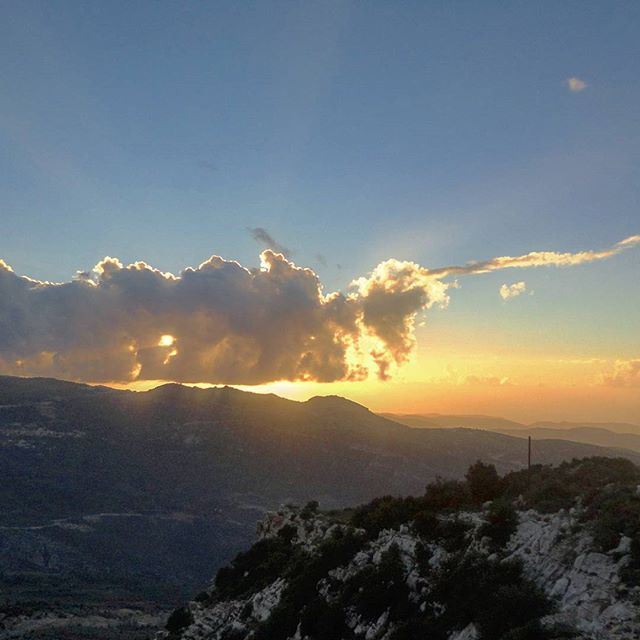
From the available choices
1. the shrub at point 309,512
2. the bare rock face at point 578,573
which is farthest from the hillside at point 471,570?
the shrub at point 309,512

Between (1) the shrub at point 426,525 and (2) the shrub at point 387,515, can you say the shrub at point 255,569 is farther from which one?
(1) the shrub at point 426,525

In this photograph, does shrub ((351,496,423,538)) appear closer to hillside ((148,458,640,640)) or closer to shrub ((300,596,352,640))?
hillside ((148,458,640,640))

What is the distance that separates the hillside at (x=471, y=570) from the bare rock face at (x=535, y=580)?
6cm

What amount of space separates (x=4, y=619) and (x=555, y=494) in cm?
7330

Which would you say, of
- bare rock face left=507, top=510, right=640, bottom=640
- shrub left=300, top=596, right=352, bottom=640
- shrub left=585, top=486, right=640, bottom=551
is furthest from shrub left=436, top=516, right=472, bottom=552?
shrub left=300, top=596, right=352, bottom=640

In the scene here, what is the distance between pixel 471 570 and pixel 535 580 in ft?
10.9

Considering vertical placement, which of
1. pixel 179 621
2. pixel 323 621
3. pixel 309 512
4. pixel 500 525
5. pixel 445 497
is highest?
pixel 500 525

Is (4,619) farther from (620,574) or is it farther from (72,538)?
(72,538)

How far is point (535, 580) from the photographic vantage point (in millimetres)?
25453

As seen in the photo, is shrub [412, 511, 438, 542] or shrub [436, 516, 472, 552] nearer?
shrub [436, 516, 472, 552]

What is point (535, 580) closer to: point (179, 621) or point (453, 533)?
point (453, 533)

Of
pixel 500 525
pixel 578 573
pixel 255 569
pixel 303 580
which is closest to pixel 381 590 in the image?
pixel 500 525

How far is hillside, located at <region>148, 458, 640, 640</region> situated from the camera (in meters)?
22.6

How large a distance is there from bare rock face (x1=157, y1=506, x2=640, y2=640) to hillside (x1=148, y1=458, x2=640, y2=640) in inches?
2.4
